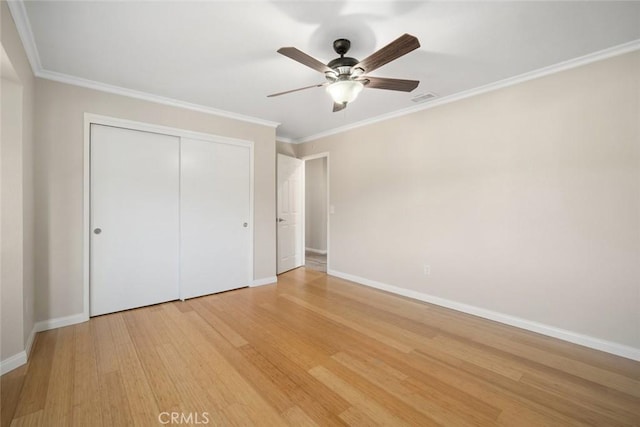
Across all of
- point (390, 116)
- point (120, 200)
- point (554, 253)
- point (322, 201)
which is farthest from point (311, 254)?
point (554, 253)

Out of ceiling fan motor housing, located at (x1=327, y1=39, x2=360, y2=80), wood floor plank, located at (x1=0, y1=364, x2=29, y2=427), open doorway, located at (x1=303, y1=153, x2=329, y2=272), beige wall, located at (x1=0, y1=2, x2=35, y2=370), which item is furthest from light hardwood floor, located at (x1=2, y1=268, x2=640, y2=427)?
open doorway, located at (x1=303, y1=153, x2=329, y2=272)

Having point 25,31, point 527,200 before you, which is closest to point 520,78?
point 527,200

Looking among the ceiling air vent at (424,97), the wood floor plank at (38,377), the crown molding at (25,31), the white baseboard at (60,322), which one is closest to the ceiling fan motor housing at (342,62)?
the ceiling air vent at (424,97)

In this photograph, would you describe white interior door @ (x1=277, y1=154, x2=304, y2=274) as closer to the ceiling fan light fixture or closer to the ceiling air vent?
the ceiling air vent

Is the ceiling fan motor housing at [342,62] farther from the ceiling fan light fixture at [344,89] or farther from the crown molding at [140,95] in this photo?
the crown molding at [140,95]

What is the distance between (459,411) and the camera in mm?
1633

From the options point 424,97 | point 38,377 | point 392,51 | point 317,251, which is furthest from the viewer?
point 317,251

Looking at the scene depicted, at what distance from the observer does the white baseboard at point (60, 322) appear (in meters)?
2.58

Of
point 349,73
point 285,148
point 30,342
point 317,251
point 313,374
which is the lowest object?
point 313,374

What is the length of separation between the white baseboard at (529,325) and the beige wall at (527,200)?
5 centimetres

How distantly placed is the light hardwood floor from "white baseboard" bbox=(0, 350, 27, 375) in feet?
0.18

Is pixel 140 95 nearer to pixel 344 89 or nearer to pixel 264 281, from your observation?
pixel 344 89

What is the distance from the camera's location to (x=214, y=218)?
3.70 m

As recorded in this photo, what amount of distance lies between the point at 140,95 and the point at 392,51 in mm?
2872
